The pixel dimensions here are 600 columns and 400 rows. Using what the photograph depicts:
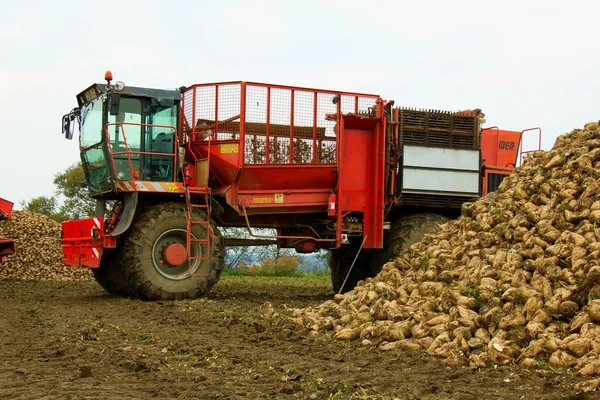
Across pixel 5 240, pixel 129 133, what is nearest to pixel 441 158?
pixel 129 133

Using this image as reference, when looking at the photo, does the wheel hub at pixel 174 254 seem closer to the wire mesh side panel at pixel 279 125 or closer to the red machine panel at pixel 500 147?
the wire mesh side panel at pixel 279 125

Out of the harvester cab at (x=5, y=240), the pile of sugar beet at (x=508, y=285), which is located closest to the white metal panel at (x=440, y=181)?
the pile of sugar beet at (x=508, y=285)

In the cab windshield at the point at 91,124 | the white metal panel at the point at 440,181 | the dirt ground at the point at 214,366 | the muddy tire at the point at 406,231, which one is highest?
the cab windshield at the point at 91,124

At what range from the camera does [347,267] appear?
47.3ft

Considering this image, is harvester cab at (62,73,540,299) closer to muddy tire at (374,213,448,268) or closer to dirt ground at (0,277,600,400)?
muddy tire at (374,213,448,268)

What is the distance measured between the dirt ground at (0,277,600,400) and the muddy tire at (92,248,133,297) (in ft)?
8.12

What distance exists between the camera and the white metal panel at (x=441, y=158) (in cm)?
1293

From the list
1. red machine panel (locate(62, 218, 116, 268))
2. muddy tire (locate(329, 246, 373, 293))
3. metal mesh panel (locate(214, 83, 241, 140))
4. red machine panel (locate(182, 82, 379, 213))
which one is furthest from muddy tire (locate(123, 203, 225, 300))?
muddy tire (locate(329, 246, 373, 293))

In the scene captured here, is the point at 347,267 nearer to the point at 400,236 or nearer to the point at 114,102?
the point at 400,236

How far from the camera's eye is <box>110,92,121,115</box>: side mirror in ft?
38.1

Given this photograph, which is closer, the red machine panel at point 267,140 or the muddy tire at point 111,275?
the red machine panel at point 267,140

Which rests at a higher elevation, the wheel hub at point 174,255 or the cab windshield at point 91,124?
the cab windshield at point 91,124

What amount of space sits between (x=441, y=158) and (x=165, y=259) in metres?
4.83

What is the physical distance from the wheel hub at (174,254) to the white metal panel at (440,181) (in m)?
3.72
